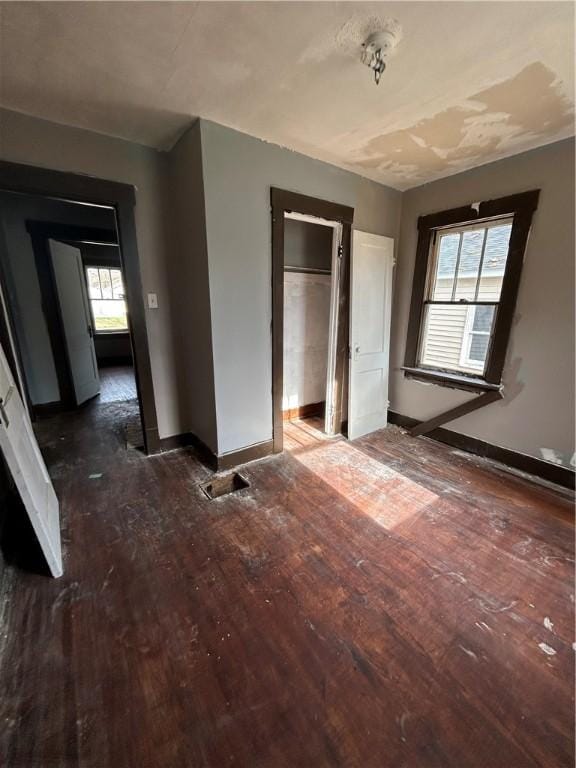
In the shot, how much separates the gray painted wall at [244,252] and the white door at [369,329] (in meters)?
0.51

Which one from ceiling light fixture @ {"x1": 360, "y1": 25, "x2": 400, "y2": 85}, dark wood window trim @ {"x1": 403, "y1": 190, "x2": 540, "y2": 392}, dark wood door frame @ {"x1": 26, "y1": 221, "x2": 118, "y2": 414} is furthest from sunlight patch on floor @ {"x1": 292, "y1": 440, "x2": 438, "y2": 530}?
dark wood door frame @ {"x1": 26, "y1": 221, "x2": 118, "y2": 414}

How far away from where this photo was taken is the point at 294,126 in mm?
2117

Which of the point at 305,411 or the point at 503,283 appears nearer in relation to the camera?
the point at 503,283

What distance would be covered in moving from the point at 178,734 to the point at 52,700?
0.50 metres

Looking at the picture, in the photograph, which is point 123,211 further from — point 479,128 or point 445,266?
point 445,266

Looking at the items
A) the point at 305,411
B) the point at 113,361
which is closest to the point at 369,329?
the point at 305,411

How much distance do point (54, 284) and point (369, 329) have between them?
12.1ft

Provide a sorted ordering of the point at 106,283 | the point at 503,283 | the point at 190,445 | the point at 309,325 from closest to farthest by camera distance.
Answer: the point at 503,283, the point at 190,445, the point at 309,325, the point at 106,283

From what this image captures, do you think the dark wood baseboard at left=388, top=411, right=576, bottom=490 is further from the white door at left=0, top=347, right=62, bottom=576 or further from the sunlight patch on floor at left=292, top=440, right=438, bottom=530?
the white door at left=0, top=347, right=62, bottom=576

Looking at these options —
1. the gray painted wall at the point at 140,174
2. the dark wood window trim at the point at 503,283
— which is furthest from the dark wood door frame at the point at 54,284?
the dark wood window trim at the point at 503,283

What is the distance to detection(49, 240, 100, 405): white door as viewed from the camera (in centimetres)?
379

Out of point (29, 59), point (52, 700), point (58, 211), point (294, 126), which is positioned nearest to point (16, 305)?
point (58, 211)

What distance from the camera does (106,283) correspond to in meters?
7.13

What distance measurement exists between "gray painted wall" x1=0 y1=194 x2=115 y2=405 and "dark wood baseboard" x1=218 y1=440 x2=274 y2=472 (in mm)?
2657
